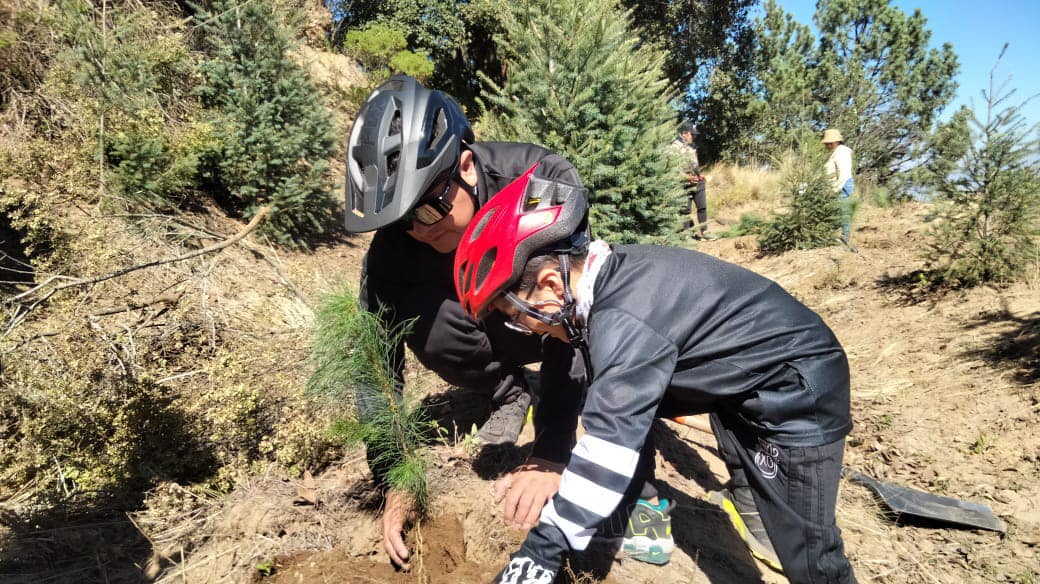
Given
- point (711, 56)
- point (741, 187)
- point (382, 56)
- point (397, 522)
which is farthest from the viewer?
point (711, 56)

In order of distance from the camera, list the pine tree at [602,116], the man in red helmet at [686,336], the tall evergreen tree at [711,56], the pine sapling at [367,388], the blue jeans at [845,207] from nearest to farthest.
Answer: the man in red helmet at [686,336] → the pine sapling at [367,388] → the pine tree at [602,116] → the blue jeans at [845,207] → the tall evergreen tree at [711,56]

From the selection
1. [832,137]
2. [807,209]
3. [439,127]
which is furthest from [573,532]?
[832,137]

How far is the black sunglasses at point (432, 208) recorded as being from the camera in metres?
2.09

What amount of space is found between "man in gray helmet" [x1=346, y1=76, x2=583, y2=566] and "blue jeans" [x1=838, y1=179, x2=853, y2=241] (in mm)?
6691

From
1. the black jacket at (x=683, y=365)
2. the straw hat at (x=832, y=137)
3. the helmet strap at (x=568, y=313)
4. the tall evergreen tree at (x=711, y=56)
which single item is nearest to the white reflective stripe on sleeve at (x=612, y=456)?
the black jacket at (x=683, y=365)

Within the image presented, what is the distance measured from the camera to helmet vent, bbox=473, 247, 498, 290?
1.66 metres

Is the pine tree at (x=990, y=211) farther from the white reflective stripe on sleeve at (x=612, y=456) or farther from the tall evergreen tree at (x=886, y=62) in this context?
the tall evergreen tree at (x=886, y=62)

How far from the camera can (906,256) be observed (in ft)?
22.2

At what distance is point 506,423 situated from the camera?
9.11ft

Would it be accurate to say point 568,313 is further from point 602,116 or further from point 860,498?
point 602,116

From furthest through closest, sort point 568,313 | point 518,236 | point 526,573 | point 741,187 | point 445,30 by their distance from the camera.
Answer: point 445,30 < point 741,187 < point 568,313 < point 518,236 < point 526,573

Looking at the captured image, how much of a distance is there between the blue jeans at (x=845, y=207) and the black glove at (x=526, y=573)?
25.9 ft

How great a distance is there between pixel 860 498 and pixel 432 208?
2749 millimetres

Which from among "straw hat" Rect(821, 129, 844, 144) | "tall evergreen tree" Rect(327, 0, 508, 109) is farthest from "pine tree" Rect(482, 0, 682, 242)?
"tall evergreen tree" Rect(327, 0, 508, 109)
